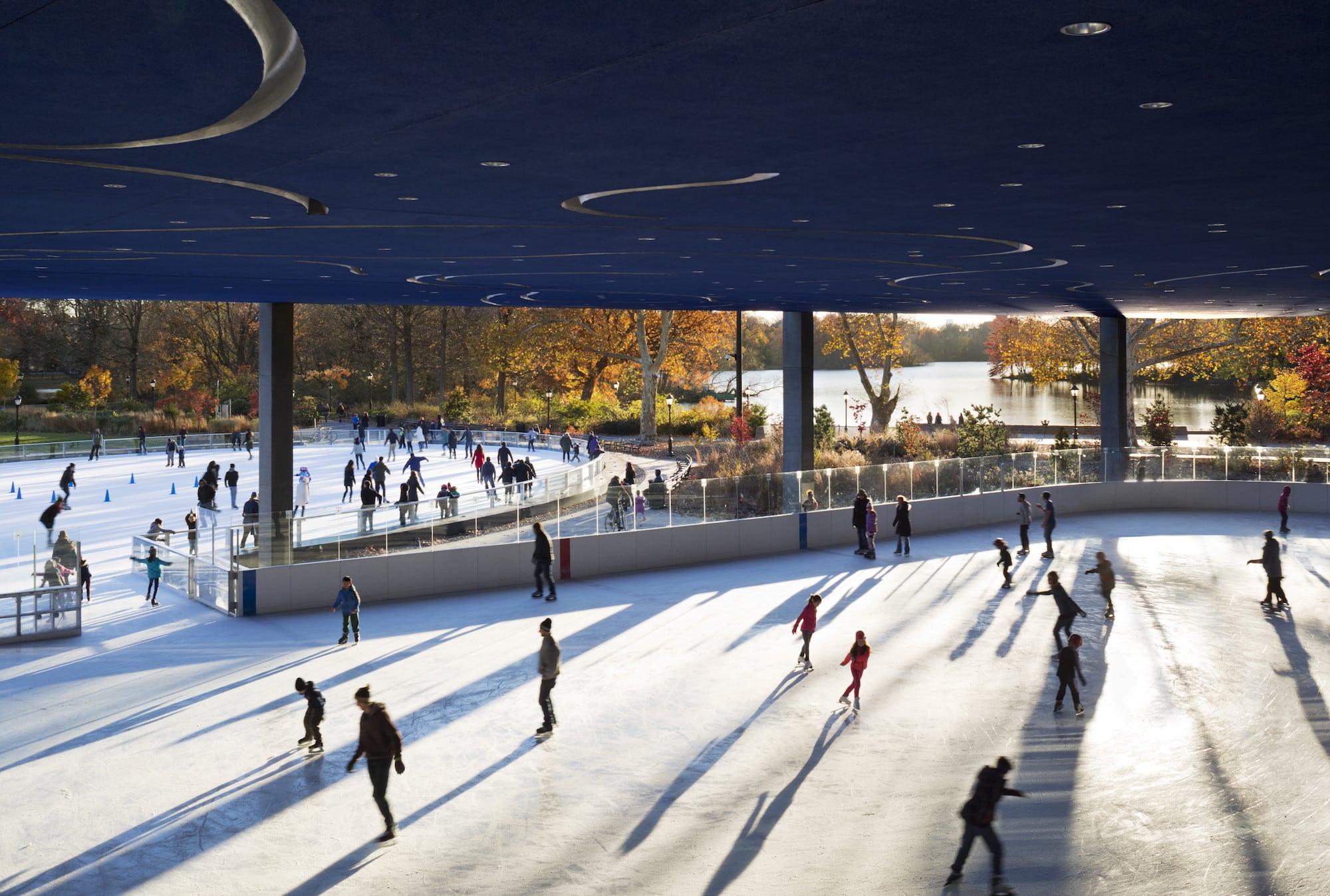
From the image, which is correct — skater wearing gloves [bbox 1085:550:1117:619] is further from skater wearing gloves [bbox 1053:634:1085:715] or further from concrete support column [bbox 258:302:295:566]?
concrete support column [bbox 258:302:295:566]

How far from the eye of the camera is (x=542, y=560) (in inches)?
712

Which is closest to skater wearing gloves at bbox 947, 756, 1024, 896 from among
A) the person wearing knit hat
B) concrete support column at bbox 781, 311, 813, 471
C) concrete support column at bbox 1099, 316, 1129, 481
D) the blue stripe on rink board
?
the person wearing knit hat

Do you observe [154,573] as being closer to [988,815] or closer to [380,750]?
[380,750]

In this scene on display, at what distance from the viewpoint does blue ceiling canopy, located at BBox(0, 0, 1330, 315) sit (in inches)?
200

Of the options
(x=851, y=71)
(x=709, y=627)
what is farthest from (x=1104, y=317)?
(x=851, y=71)

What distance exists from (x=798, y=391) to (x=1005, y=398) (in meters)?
120

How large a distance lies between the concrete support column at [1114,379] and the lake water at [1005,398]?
1383cm

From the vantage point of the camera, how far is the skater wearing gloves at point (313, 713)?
10523 millimetres

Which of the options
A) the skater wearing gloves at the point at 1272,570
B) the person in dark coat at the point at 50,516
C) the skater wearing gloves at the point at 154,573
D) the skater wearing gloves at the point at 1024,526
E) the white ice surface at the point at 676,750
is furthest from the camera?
the person in dark coat at the point at 50,516

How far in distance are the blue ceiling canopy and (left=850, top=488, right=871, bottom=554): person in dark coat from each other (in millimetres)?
6951

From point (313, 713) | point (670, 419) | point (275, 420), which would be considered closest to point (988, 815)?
point (313, 713)

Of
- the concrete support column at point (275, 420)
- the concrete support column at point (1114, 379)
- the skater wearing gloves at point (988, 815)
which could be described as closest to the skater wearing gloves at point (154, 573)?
the concrete support column at point (275, 420)

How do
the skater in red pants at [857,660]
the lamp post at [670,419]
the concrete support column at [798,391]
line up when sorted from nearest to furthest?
1. the skater in red pants at [857,660]
2. the concrete support column at [798,391]
3. the lamp post at [670,419]

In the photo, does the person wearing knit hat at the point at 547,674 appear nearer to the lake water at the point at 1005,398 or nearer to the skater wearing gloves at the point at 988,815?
the skater wearing gloves at the point at 988,815
